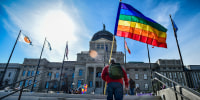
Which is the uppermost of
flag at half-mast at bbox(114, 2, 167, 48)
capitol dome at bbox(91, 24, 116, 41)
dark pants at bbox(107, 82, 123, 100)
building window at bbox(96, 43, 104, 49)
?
capitol dome at bbox(91, 24, 116, 41)

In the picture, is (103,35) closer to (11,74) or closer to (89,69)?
(89,69)

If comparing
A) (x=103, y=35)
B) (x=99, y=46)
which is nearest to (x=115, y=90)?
(x=99, y=46)

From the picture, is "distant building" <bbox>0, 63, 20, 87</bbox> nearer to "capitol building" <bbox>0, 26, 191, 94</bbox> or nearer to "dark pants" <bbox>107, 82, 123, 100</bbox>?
"capitol building" <bbox>0, 26, 191, 94</bbox>

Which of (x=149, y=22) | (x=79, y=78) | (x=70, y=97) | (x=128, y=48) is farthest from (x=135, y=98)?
(x=79, y=78)

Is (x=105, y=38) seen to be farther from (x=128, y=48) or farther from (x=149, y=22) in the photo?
(x=149, y=22)

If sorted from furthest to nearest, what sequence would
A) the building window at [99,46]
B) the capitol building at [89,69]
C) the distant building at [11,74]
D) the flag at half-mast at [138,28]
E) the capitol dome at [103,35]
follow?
the capitol dome at [103,35]
the building window at [99,46]
the distant building at [11,74]
the capitol building at [89,69]
the flag at half-mast at [138,28]

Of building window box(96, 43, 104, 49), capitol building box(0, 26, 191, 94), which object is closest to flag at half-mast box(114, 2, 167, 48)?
capitol building box(0, 26, 191, 94)

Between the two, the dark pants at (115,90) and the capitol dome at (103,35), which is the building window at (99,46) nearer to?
the capitol dome at (103,35)

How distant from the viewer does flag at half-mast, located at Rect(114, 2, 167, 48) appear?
7.34 m

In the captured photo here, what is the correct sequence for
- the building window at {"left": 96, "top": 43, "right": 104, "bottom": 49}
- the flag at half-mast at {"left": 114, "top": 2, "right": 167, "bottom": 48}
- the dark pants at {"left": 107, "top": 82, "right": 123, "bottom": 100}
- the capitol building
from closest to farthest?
the dark pants at {"left": 107, "top": 82, "right": 123, "bottom": 100}
the flag at half-mast at {"left": 114, "top": 2, "right": 167, "bottom": 48}
the capitol building
the building window at {"left": 96, "top": 43, "right": 104, "bottom": 49}

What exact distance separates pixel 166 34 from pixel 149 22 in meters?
1.43

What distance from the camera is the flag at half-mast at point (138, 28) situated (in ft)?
24.1

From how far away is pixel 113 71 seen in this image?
11.5 feet

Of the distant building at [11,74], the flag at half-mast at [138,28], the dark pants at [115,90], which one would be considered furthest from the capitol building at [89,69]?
the dark pants at [115,90]
